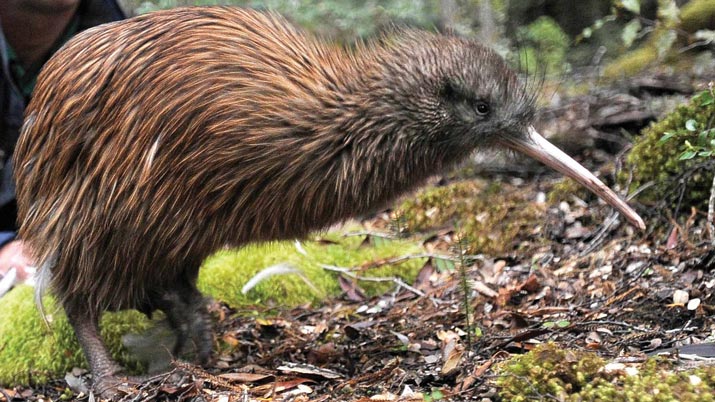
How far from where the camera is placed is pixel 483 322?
10.9 ft

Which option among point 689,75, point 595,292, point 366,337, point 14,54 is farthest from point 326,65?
point 689,75

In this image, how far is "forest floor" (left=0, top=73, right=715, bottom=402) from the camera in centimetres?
258

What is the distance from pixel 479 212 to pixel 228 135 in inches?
92.1

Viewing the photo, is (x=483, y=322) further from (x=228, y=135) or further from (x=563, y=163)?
(x=228, y=135)

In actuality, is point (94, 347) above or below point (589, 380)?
below

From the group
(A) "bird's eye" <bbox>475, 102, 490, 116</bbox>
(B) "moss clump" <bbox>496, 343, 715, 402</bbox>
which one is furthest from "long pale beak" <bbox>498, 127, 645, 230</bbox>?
(B) "moss clump" <bbox>496, 343, 715, 402</bbox>

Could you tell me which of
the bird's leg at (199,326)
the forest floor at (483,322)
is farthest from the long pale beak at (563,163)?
the bird's leg at (199,326)

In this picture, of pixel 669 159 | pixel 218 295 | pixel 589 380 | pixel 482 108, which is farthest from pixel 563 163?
pixel 218 295

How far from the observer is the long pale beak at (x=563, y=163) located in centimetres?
306

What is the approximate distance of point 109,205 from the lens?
290 cm

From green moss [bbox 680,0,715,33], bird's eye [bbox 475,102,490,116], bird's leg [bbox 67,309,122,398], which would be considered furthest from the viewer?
green moss [bbox 680,0,715,33]

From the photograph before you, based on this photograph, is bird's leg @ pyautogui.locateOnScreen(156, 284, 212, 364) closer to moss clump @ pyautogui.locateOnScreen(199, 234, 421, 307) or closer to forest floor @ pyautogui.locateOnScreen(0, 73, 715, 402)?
forest floor @ pyautogui.locateOnScreen(0, 73, 715, 402)

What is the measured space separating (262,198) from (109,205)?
55cm

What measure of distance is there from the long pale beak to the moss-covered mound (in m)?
1.03
